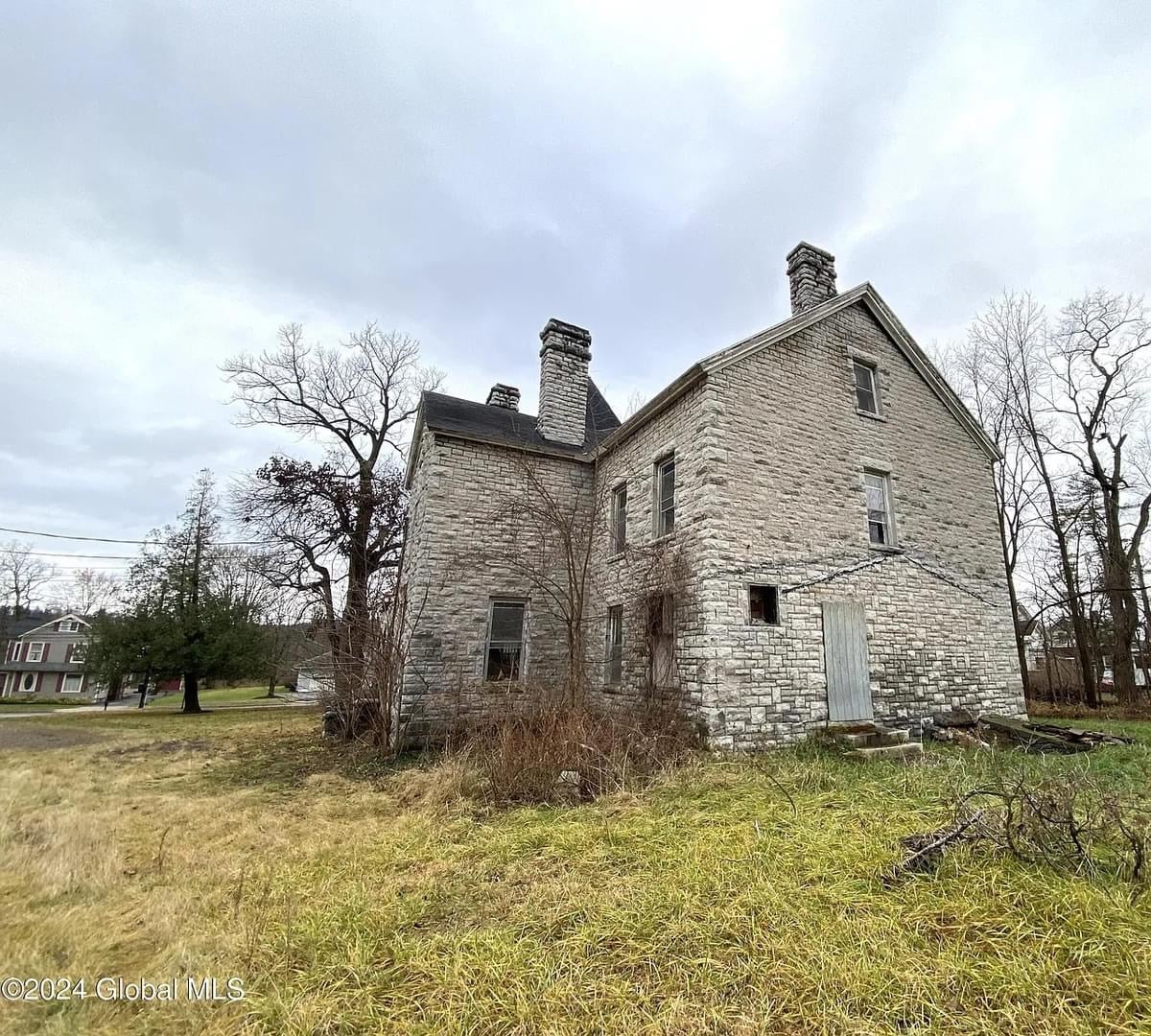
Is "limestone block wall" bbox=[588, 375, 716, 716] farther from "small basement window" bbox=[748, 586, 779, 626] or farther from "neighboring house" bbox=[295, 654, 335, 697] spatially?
"neighboring house" bbox=[295, 654, 335, 697]

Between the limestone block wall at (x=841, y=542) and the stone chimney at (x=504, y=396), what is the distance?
7.93 m

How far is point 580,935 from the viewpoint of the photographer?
308 centimetres

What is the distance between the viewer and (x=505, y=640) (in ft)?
36.9

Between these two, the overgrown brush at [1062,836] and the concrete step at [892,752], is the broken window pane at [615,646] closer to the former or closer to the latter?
the concrete step at [892,752]

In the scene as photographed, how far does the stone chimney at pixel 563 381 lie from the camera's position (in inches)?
520

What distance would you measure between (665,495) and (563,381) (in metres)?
4.76

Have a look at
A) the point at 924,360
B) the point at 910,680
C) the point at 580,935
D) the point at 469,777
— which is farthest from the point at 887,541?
the point at 580,935

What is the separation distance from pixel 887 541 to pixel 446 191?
42.7ft

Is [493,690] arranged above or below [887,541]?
below

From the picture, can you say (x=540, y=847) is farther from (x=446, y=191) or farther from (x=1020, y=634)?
(x=1020, y=634)

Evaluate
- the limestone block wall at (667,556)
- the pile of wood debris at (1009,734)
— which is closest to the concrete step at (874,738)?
the pile of wood debris at (1009,734)

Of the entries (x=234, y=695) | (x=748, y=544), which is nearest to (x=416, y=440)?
(x=748, y=544)

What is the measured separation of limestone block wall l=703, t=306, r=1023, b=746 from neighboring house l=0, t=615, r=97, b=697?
52275 millimetres

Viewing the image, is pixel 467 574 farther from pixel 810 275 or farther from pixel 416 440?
pixel 810 275
